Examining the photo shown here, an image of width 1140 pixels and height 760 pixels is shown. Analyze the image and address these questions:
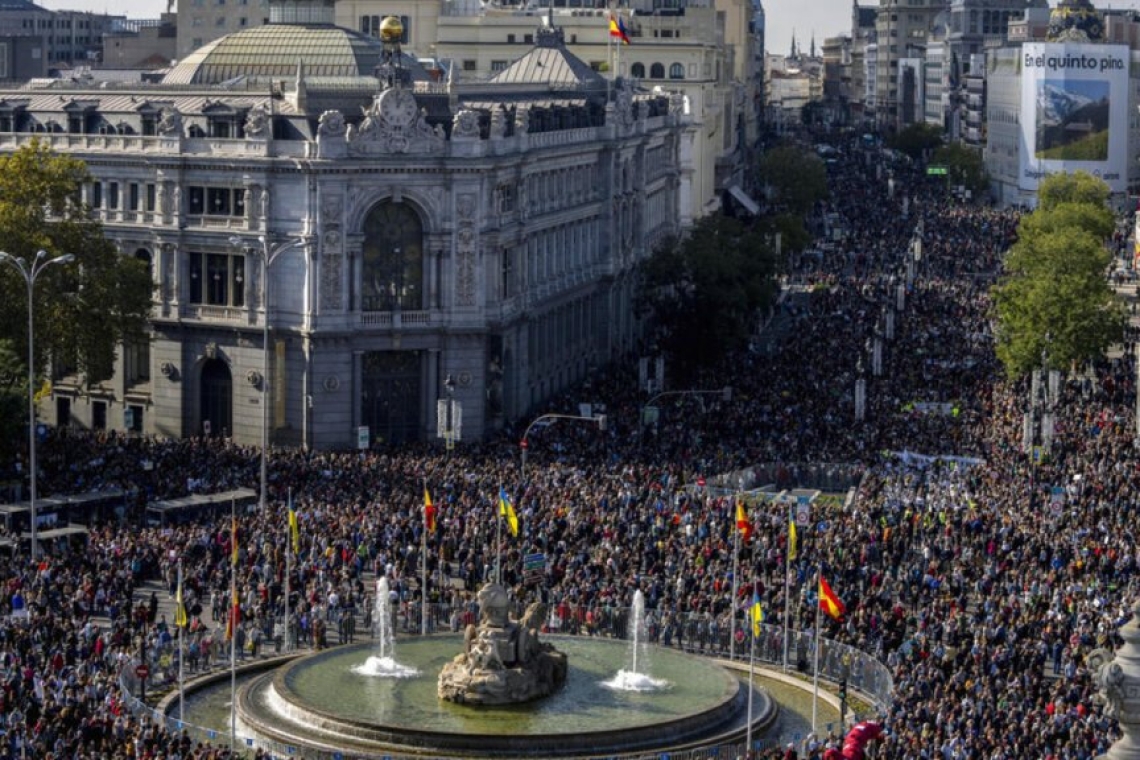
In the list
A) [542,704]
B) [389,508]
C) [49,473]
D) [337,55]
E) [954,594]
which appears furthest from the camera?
[337,55]

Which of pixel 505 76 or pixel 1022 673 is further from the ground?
pixel 505 76

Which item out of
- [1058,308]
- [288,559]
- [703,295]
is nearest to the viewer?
[288,559]

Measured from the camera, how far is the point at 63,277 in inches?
3807

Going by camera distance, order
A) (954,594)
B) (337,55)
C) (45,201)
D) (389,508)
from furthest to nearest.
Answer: (337,55) → (45,201) → (389,508) → (954,594)

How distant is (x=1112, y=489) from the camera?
86812 millimetres

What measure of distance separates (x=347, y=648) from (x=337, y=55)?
5838cm

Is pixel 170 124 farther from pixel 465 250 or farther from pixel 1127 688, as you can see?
pixel 1127 688

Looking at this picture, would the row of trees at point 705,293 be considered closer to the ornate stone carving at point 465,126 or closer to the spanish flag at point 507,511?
the ornate stone carving at point 465,126

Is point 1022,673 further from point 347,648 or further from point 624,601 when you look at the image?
point 347,648

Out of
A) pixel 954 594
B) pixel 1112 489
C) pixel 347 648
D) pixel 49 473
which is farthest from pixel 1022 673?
pixel 49 473

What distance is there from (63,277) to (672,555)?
104ft

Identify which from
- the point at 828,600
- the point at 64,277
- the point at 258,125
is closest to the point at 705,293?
the point at 258,125

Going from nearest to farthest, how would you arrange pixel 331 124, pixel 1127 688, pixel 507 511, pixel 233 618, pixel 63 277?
1. pixel 1127 688
2. pixel 233 618
3. pixel 507 511
4. pixel 63 277
5. pixel 331 124

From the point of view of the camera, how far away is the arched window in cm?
10269
